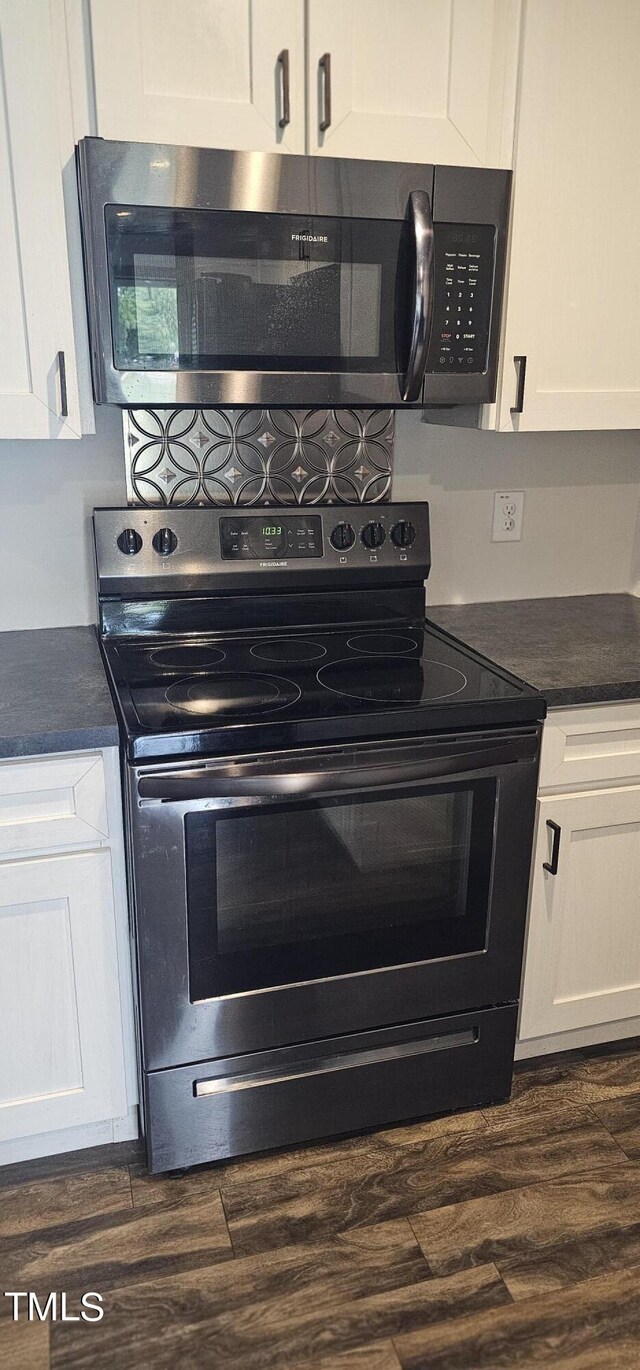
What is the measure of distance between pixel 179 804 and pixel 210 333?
798 mm

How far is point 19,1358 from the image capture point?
4.75 feet

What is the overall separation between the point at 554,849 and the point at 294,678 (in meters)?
0.58

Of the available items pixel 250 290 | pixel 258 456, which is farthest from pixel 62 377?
pixel 258 456

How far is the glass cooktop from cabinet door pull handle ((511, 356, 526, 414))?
467mm

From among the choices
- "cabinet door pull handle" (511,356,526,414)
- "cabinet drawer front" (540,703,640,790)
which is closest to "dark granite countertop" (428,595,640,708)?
"cabinet drawer front" (540,703,640,790)

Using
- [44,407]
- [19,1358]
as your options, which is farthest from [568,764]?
[19,1358]

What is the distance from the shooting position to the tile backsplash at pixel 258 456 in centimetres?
197

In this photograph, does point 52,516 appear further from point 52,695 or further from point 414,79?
point 414,79

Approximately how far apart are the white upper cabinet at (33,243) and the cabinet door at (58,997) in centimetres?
75

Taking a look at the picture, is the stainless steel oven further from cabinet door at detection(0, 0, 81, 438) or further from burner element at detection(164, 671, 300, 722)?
cabinet door at detection(0, 0, 81, 438)

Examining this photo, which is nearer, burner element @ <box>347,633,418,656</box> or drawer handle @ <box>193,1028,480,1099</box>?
drawer handle @ <box>193,1028,480,1099</box>

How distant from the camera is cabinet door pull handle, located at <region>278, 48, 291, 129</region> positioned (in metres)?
1.59

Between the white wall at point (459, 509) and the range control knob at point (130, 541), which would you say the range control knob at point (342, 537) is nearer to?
the white wall at point (459, 509)

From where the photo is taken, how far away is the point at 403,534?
210 centimetres
